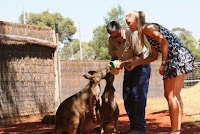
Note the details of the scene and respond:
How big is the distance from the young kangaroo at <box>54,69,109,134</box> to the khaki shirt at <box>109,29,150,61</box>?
623mm

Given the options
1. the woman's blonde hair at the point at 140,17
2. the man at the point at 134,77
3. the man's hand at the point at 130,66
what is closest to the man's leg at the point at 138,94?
the man at the point at 134,77

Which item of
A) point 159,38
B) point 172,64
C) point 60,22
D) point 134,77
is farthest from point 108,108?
point 60,22

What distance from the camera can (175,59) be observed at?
4.89 meters

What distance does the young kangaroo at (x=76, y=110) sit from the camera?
5.56 metres

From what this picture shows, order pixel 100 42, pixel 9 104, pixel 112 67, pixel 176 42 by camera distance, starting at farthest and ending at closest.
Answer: pixel 100 42, pixel 9 104, pixel 112 67, pixel 176 42

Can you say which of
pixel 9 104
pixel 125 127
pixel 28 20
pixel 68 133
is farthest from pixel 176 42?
pixel 28 20

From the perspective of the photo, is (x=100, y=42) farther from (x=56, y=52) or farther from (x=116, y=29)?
(x=116, y=29)

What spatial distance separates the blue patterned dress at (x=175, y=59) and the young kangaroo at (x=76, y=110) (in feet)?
5.50

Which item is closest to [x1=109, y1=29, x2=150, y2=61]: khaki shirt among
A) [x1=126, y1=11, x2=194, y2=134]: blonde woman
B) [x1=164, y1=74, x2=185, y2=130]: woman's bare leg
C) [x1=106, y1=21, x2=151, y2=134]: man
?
[x1=106, y1=21, x2=151, y2=134]: man

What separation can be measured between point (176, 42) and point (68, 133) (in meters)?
2.38

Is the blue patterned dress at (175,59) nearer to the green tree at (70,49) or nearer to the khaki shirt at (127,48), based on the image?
the khaki shirt at (127,48)

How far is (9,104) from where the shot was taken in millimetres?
9555

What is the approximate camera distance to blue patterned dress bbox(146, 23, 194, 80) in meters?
4.86

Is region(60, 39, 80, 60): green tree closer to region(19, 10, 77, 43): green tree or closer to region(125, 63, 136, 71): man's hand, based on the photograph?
region(19, 10, 77, 43): green tree
